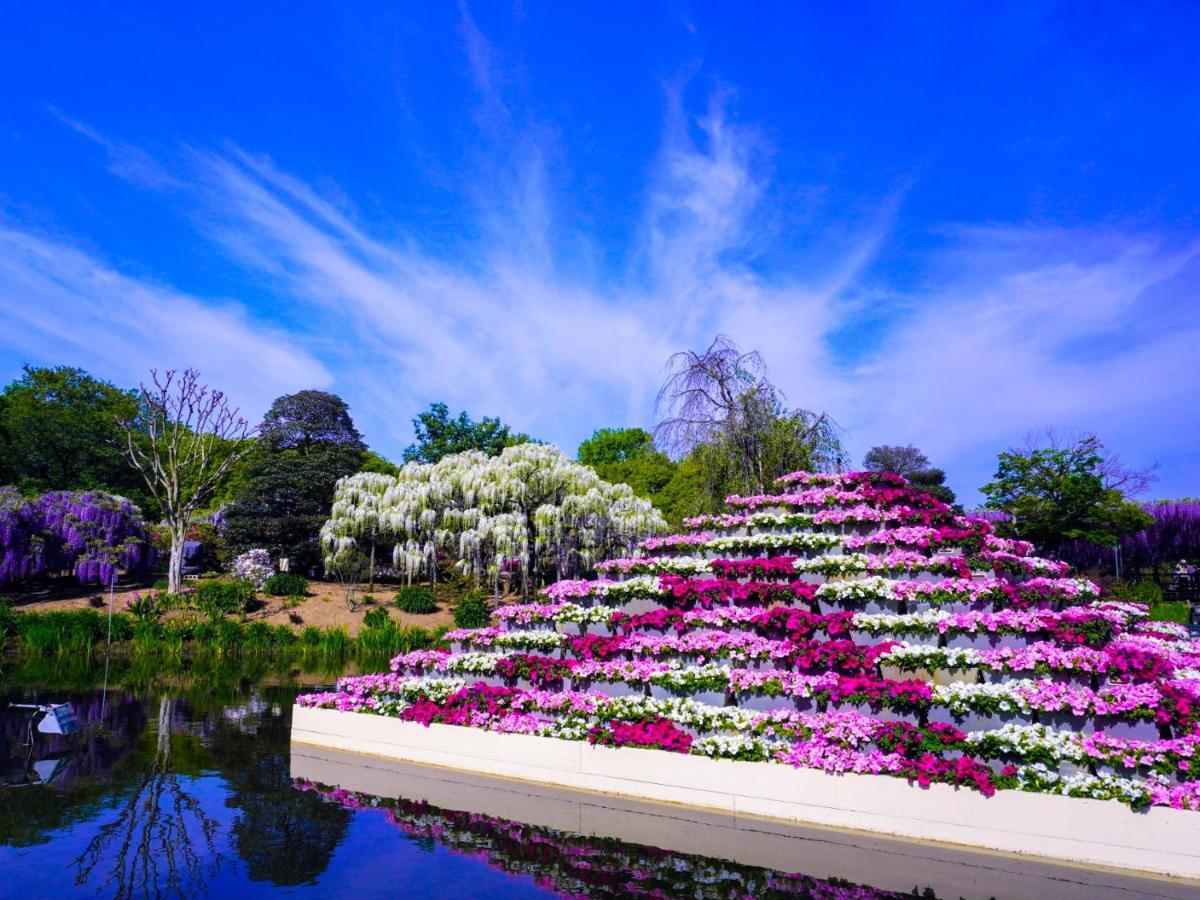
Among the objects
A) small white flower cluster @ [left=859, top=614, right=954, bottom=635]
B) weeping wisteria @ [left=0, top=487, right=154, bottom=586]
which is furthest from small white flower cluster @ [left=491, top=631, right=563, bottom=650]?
weeping wisteria @ [left=0, top=487, right=154, bottom=586]

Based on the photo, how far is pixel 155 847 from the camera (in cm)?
659

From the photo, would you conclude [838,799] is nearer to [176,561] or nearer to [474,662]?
[474,662]

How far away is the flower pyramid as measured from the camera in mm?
7180

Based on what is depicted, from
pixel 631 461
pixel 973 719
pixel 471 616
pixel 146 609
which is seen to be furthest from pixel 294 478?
pixel 973 719

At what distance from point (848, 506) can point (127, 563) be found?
26.2 m

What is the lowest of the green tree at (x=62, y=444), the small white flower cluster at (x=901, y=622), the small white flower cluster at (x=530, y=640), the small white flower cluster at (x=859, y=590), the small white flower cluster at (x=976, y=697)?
the small white flower cluster at (x=976, y=697)

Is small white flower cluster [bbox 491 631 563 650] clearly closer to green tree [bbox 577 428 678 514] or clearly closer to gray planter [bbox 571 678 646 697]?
gray planter [bbox 571 678 646 697]

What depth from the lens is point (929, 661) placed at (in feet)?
28.5

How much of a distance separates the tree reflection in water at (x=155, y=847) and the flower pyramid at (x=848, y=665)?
2.79 metres

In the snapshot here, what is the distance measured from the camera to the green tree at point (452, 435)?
4456 centimetres

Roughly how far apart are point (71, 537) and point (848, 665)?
28.3m

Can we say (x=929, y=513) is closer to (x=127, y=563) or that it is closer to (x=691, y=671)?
(x=691, y=671)

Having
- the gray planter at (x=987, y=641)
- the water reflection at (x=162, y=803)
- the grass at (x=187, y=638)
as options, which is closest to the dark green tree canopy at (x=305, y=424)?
the grass at (x=187, y=638)

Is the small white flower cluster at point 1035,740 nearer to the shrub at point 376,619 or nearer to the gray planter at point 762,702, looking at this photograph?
the gray planter at point 762,702
